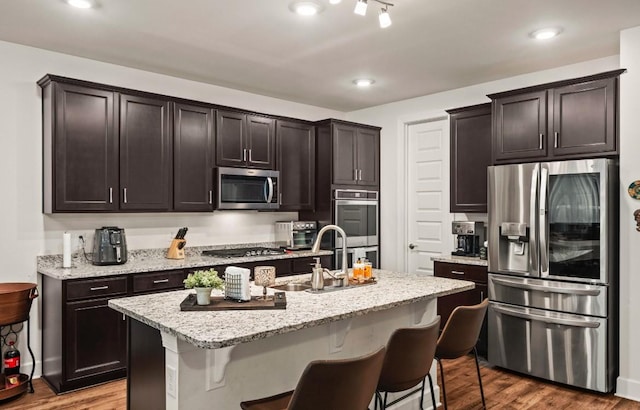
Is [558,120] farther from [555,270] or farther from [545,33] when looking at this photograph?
[555,270]

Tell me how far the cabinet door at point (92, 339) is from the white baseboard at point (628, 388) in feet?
12.4

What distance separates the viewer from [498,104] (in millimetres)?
4082

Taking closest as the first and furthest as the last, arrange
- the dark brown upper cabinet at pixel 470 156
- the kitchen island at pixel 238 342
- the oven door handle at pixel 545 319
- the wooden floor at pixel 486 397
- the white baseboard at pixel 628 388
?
the kitchen island at pixel 238 342 → the wooden floor at pixel 486 397 → the white baseboard at pixel 628 388 → the oven door handle at pixel 545 319 → the dark brown upper cabinet at pixel 470 156

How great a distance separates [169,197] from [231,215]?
3.07ft

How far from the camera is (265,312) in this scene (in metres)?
2.14

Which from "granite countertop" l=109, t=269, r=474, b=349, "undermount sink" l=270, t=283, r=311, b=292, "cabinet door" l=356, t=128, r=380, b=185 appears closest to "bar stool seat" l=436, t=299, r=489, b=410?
"granite countertop" l=109, t=269, r=474, b=349

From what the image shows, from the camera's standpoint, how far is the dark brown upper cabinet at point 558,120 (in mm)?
3504

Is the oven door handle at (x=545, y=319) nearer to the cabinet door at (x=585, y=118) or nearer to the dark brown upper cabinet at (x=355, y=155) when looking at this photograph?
the cabinet door at (x=585, y=118)

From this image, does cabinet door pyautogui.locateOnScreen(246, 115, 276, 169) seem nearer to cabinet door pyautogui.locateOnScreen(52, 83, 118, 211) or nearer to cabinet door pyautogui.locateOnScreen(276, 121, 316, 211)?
cabinet door pyautogui.locateOnScreen(276, 121, 316, 211)

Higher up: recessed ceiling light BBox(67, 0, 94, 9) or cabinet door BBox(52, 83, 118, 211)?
recessed ceiling light BBox(67, 0, 94, 9)

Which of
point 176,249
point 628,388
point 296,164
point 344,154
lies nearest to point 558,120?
point 628,388

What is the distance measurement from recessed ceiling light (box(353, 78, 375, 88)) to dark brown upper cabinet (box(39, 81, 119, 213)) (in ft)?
7.73

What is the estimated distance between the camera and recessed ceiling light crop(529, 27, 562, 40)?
134 inches

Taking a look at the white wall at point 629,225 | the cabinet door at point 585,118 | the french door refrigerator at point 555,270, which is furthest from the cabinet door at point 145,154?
the white wall at point 629,225
